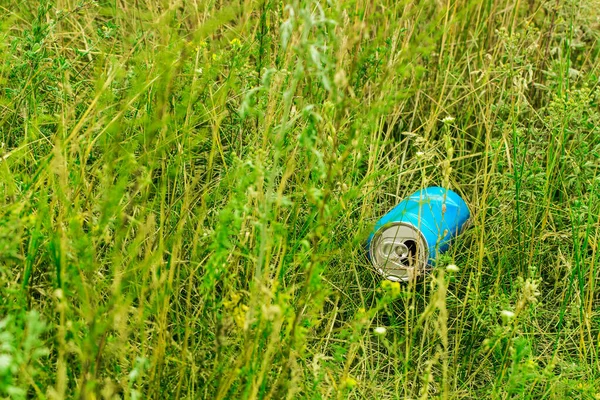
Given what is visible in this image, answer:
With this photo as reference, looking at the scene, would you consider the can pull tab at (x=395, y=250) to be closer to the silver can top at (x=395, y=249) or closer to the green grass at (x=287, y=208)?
the silver can top at (x=395, y=249)

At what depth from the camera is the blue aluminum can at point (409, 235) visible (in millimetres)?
2252

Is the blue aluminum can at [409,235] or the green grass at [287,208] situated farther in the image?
the blue aluminum can at [409,235]

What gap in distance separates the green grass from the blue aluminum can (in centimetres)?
7

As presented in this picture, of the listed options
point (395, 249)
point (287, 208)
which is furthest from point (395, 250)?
point (287, 208)

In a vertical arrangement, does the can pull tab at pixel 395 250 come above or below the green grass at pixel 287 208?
below

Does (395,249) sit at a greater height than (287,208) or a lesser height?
lesser

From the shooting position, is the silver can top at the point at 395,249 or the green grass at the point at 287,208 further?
the silver can top at the point at 395,249

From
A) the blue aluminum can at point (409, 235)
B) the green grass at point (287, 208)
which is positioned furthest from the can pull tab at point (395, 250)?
the green grass at point (287, 208)

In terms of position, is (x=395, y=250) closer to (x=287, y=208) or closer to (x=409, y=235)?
(x=409, y=235)

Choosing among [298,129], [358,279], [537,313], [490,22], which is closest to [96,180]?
[298,129]

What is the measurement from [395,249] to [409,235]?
0.07 m

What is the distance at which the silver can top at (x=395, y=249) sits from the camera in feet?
7.39

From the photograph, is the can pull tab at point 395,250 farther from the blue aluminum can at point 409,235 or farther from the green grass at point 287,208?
the green grass at point 287,208

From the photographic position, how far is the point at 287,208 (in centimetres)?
222
